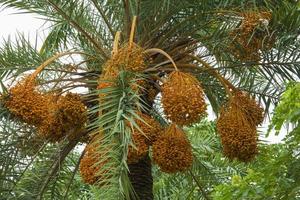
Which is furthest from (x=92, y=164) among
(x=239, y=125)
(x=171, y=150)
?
(x=239, y=125)

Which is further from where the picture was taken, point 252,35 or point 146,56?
point 146,56

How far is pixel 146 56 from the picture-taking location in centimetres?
648

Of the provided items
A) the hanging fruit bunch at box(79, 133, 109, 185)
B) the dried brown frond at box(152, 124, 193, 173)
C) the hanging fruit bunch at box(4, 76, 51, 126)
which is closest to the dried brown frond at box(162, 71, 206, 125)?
the dried brown frond at box(152, 124, 193, 173)

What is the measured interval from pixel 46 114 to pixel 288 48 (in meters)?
2.20

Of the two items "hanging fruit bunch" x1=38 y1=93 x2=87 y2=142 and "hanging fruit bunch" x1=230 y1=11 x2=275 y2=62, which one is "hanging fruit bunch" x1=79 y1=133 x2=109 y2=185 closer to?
"hanging fruit bunch" x1=38 y1=93 x2=87 y2=142

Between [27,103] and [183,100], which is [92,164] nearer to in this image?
[27,103]

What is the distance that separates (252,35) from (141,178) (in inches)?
72.8

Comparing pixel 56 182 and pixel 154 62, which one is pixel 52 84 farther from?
pixel 56 182

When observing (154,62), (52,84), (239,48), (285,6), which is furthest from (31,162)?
(285,6)

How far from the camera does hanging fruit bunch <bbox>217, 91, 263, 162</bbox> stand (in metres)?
5.91

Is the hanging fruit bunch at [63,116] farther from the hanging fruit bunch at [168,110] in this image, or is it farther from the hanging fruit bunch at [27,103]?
the hanging fruit bunch at [168,110]

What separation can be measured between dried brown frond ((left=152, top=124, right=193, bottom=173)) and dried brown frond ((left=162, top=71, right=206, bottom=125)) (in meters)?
0.34

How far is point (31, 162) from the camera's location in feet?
24.0

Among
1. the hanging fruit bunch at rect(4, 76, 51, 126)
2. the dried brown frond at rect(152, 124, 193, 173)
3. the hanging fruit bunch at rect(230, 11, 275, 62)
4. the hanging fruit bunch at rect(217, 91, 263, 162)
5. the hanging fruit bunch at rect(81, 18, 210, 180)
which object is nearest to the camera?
the hanging fruit bunch at rect(81, 18, 210, 180)
